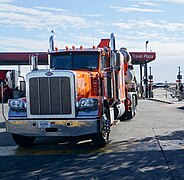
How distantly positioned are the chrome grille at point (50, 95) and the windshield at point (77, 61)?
79.1 inches

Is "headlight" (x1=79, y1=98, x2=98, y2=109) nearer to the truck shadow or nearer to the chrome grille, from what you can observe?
the chrome grille

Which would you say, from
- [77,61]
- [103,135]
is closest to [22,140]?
[103,135]

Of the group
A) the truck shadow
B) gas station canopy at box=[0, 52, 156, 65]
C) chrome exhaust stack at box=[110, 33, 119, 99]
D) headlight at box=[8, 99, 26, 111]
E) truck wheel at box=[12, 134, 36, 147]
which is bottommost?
the truck shadow

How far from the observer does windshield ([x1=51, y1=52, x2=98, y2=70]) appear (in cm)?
1116

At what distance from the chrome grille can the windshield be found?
2.01 m

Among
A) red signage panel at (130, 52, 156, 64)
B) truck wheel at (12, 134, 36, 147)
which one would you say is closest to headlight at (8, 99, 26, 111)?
truck wheel at (12, 134, 36, 147)

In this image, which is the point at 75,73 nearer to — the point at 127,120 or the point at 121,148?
the point at 121,148

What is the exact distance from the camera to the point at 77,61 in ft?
36.9

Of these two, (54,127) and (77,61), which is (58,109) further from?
(77,61)

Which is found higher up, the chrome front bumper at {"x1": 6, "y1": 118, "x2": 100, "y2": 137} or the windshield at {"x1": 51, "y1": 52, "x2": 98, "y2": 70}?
the windshield at {"x1": 51, "y1": 52, "x2": 98, "y2": 70}

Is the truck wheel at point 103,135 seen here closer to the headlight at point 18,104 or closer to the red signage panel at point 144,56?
the headlight at point 18,104

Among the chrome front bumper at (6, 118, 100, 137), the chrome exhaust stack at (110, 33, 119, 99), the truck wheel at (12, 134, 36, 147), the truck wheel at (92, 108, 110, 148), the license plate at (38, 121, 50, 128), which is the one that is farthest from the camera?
the chrome exhaust stack at (110, 33, 119, 99)

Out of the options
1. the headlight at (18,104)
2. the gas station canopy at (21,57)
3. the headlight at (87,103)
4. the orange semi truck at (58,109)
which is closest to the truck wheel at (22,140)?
the orange semi truck at (58,109)

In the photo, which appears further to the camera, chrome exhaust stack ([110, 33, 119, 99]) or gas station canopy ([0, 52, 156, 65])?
gas station canopy ([0, 52, 156, 65])
